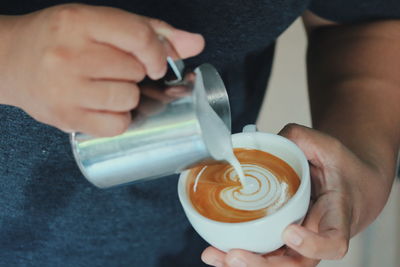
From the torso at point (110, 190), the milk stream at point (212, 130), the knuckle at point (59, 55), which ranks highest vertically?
the knuckle at point (59, 55)

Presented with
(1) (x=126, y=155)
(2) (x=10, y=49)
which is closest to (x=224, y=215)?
(1) (x=126, y=155)

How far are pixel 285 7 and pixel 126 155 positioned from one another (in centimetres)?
41

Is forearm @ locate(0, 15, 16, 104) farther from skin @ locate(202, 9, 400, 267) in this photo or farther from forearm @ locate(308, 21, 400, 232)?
forearm @ locate(308, 21, 400, 232)

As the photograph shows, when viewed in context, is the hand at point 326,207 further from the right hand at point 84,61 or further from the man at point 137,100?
the right hand at point 84,61

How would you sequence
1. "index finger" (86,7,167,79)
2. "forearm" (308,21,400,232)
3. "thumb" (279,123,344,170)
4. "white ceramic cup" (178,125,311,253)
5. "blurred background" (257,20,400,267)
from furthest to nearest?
1. "blurred background" (257,20,400,267)
2. "forearm" (308,21,400,232)
3. "thumb" (279,123,344,170)
4. "white ceramic cup" (178,125,311,253)
5. "index finger" (86,7,167,79)

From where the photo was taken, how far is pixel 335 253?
1.97 ft

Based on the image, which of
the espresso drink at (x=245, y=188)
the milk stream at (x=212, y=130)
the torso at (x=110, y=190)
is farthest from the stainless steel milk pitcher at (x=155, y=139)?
the torso at (x=110, y=190)

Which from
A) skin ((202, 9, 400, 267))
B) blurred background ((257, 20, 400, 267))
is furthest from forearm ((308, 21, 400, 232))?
blurred background ((257, 20, 400, 267))

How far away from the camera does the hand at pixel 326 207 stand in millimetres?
575

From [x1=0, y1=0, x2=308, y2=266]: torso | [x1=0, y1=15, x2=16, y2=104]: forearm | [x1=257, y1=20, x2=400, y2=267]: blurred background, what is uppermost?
[x1=0, y1=15, x2=16, y2=104]: forearm

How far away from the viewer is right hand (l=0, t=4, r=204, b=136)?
0.43 meters

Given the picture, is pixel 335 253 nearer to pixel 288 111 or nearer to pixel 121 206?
pixel 121 206

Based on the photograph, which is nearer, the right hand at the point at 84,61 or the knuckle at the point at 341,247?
the right hand at the point at 84,61

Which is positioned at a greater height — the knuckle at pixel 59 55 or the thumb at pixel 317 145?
the knuckle at pixel 59 55
